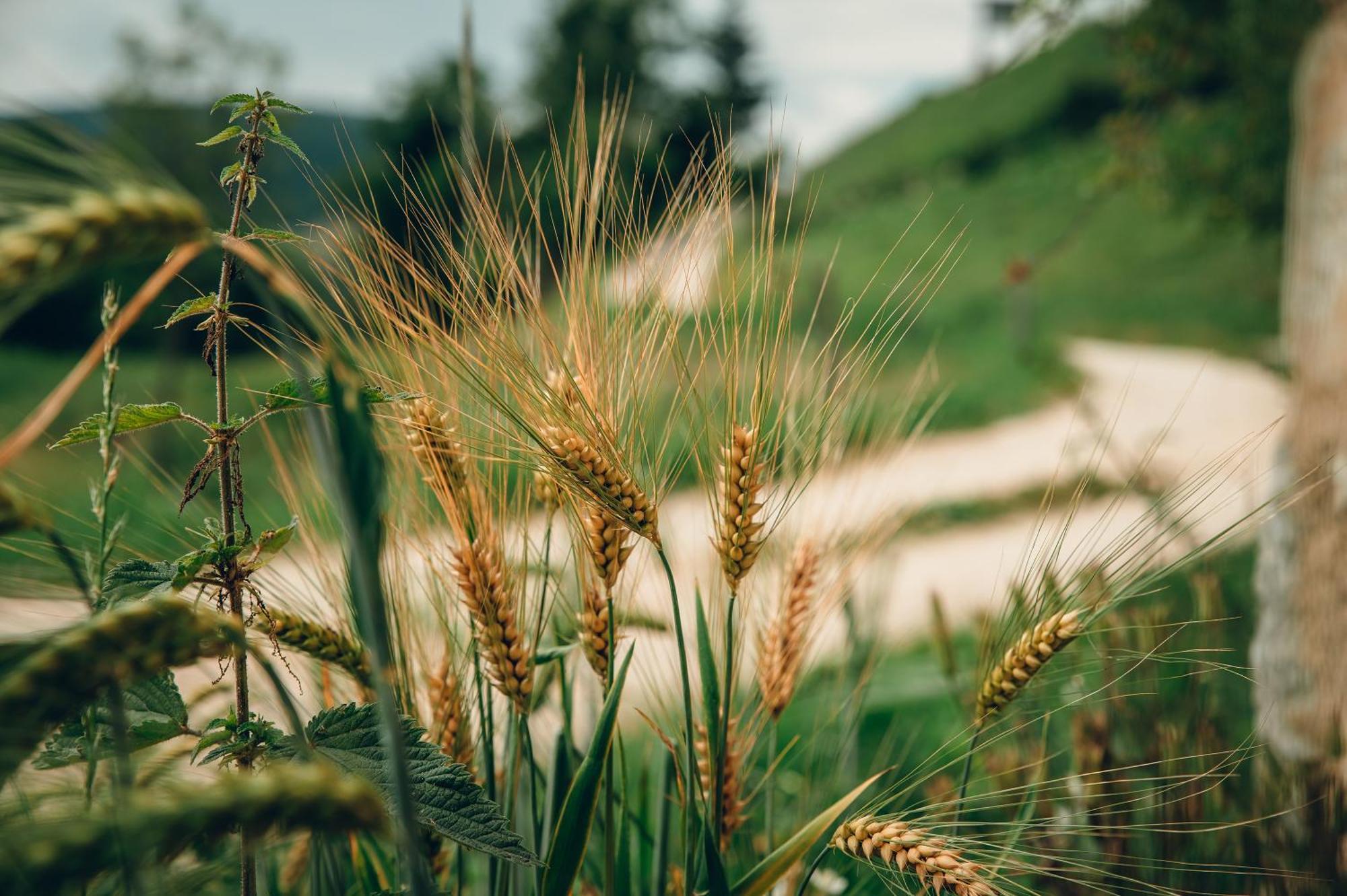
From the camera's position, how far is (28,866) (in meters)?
0.56

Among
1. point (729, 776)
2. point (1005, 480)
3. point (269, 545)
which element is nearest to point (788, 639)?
point (729, 776)

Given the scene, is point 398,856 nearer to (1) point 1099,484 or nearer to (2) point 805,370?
(2) point 805,370

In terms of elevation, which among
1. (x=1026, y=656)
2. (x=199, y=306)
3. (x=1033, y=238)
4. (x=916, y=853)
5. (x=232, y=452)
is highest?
(x=1033, y=238)

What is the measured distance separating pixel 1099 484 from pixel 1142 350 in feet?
23.6

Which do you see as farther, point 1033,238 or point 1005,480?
point 1033,238

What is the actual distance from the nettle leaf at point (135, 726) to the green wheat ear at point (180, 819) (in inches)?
11.3

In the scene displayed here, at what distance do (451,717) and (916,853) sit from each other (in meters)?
0.64

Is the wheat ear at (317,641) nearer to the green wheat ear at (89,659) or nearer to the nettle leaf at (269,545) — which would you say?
the nettle leaf at (269,545)

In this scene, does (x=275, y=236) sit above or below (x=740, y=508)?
above

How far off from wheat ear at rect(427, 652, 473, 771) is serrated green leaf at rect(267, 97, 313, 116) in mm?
751

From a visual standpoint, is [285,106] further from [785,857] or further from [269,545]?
[785,857]

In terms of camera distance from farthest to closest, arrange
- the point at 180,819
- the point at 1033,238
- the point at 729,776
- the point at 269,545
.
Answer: the point at 1033,238, the point at 729,776, the point at 269,545, the point at 180,819

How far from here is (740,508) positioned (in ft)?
3.50

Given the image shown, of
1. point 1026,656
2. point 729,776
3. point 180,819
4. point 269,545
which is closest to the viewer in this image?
point 180,819
